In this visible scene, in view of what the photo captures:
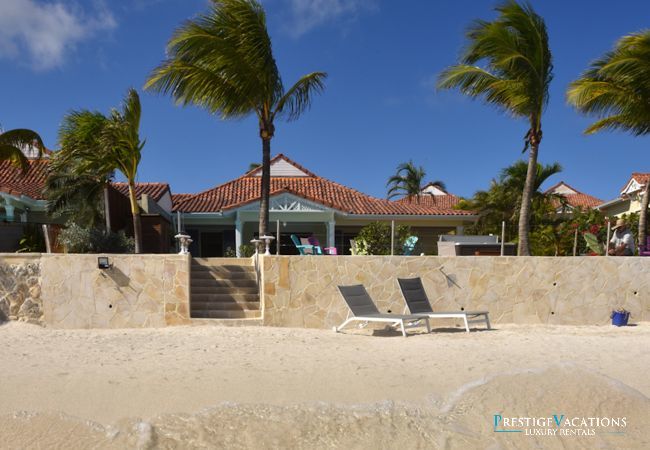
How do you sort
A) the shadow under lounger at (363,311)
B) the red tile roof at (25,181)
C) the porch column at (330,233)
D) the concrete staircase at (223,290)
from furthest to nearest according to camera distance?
the porch column at (330,233) → the red tile roof at (25,181) → the concrete staircase at (223,290) → the shadow under lounger at (363,311)

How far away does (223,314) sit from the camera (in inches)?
379

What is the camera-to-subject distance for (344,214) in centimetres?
1902

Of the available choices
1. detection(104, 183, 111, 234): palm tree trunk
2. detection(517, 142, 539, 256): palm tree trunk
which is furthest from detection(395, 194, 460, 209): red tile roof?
detection(104, 183, 111, 234): palm tree trunk

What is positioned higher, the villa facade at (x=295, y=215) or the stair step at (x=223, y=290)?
the villa facade at (x=295, y=215)

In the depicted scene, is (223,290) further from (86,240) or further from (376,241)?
(376,241)

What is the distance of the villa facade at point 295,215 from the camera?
18.6 metres

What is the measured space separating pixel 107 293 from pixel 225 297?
7.30 feet

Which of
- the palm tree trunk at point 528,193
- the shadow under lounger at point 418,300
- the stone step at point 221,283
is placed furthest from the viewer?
the palm tree trunk at point 528,193

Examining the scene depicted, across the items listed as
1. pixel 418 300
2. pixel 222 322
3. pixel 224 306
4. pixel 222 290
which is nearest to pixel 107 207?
pixel 222 290

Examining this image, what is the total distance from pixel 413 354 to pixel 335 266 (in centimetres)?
311

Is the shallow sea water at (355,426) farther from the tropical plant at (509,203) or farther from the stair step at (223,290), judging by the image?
the tropical plant at (509,203)

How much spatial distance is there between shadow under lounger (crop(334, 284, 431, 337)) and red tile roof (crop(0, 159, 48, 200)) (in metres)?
11.6

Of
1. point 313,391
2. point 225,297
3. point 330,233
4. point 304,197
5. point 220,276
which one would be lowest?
point 313,391

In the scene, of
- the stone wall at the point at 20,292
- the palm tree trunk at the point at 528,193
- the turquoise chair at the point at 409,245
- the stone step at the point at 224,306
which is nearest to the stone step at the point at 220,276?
the stone step at the point at 224,306
